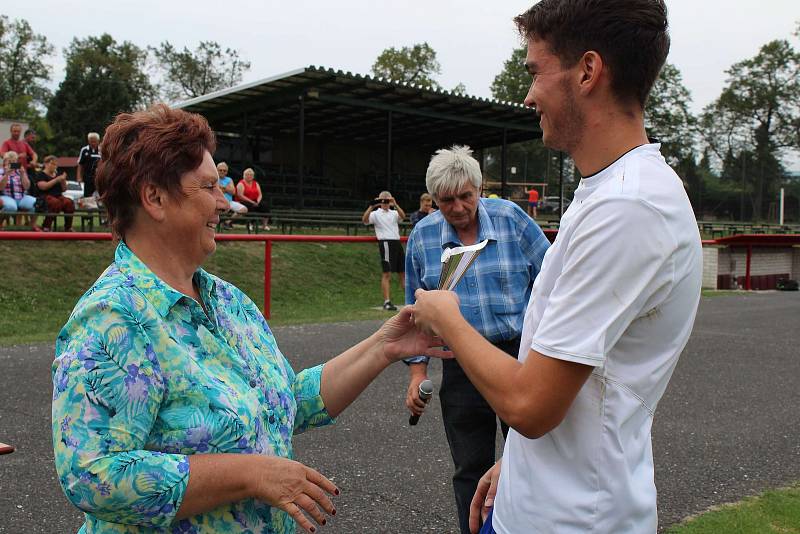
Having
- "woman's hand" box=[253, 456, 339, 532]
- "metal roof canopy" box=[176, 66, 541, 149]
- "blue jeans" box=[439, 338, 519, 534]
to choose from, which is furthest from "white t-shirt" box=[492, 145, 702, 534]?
"metal roof canopy" box=[176, 66, 541, 149]

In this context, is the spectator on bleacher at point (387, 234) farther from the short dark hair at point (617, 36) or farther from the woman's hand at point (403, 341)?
the short dark hair at point (617, 36)

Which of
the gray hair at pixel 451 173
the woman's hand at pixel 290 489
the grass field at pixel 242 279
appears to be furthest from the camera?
the grass field at pixel 242 279

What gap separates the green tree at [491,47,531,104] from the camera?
231 feet

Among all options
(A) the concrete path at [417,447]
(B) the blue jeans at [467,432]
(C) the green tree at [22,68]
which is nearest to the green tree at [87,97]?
(C) the green tree at [22,68]

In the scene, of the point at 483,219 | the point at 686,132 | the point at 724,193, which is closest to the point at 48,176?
the point at 483,219

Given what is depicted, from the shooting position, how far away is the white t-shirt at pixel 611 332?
5.03ft

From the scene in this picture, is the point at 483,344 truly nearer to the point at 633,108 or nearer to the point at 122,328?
the point at 633,108

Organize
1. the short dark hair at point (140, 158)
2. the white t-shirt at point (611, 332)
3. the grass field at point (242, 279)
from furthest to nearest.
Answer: the grass field at point (242, 279)
the short dark hair at point (140, 158)
the white t-shirt at point (611, 332)

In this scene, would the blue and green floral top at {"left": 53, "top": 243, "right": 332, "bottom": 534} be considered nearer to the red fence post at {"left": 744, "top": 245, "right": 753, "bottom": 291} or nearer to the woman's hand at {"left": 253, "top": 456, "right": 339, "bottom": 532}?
the woman's hand at {"left": 253, "top": 456, "right": 339, "bottom": 532}

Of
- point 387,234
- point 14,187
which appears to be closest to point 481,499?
point 387,234

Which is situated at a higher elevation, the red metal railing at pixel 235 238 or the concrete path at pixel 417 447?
the red metal railing at pixel 235 238

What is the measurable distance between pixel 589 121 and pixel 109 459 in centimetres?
134

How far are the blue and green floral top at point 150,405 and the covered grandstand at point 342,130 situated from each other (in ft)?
69.9

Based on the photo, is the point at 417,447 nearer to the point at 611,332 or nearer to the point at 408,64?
the point at 611,332
